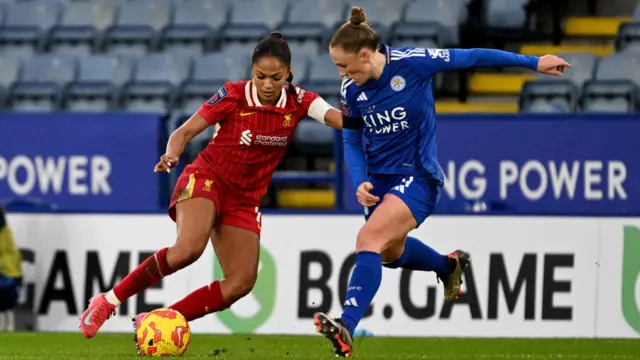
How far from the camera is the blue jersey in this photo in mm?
6859

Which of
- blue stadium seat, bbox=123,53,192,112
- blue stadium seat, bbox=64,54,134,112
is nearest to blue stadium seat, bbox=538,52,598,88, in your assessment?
blue stadium seat, bbox=123,53,192,112

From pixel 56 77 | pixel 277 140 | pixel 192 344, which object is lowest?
pixel 192 344

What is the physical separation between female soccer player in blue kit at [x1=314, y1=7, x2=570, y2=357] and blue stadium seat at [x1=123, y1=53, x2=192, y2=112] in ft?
20.0

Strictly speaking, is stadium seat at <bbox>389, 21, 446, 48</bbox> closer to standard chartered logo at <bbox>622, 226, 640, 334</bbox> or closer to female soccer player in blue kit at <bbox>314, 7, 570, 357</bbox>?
standard chartered logo at <bbox>622, 226, 640, 334</bbox>

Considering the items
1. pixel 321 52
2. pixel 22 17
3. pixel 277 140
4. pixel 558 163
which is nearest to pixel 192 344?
pixel 277 140

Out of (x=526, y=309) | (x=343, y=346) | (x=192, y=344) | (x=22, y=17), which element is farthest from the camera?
(x=22, y=17)

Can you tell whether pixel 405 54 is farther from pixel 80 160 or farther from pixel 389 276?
pixel 80 160

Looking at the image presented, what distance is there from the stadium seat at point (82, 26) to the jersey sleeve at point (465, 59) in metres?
7.95

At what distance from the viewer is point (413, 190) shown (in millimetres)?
6887

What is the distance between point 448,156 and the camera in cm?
1035

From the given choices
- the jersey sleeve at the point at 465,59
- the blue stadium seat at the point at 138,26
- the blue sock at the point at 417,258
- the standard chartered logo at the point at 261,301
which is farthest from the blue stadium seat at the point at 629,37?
the jersey sleeve at the point at 465,59

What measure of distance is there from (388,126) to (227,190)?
1049 millimetres

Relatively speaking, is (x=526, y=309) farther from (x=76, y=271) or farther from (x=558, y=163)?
(x=76, y=271)

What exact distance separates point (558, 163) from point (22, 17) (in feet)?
23.6
